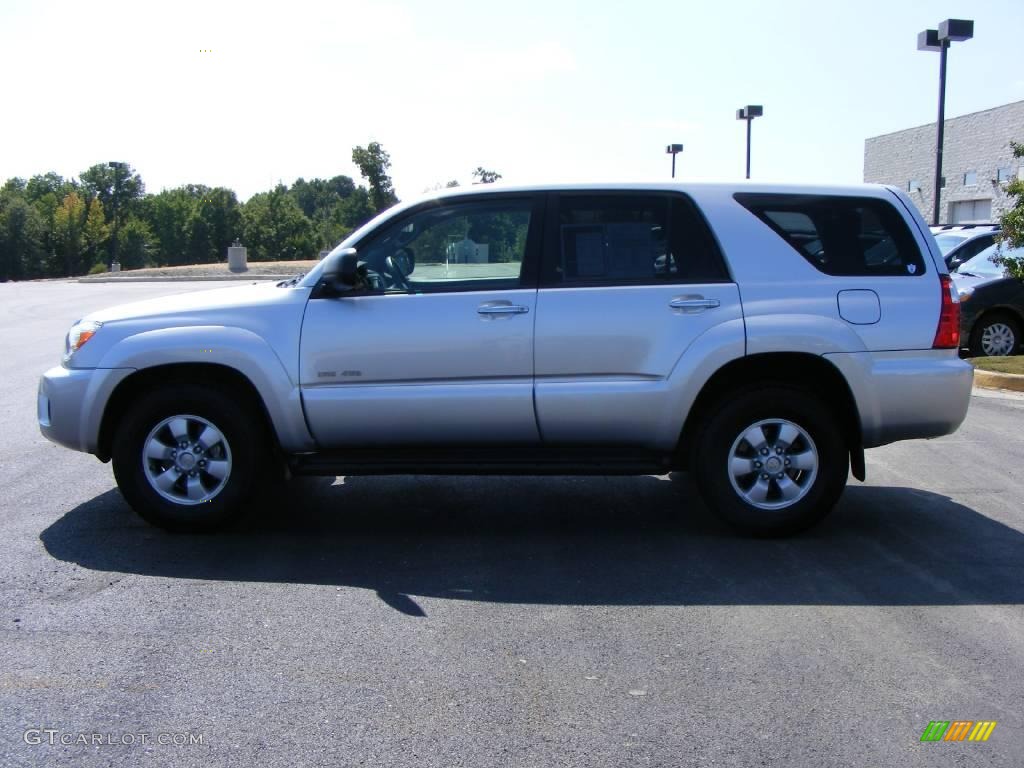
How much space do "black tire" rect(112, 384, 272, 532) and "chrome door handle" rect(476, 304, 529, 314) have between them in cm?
149

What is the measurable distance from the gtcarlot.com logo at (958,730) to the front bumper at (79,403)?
15.0 feet

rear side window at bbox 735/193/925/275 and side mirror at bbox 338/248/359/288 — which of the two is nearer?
side mirror at bbox 338/248/359/288

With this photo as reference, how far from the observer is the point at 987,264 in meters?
14.2

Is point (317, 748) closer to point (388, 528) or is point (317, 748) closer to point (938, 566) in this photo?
point (388, 528)

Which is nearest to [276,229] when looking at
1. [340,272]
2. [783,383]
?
[340,272]

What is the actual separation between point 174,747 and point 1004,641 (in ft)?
11.2

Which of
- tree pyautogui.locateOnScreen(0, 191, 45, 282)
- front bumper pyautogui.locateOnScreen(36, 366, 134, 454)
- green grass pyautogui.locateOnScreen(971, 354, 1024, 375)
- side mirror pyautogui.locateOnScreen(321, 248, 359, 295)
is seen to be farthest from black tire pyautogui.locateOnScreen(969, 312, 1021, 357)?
tree pyautogui.locateOnScreen(0, 191, 45, 282)

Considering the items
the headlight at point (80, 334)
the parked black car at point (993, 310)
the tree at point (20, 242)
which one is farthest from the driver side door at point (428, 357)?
the tree at point (20, 242)

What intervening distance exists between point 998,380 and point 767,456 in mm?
7048

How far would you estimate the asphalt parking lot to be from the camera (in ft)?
12.2

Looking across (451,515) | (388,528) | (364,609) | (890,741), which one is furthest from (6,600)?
(890,741)

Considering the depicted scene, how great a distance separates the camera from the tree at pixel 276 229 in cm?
12006

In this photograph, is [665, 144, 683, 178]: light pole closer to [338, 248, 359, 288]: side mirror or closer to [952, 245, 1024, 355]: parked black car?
[952, 245, 1024, 355]: parked black car

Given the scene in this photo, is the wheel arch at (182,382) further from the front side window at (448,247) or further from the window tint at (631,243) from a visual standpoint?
the window tint at (631,243)
